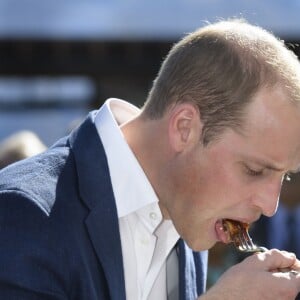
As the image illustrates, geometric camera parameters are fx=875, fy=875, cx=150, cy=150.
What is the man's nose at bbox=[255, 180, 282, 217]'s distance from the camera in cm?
230

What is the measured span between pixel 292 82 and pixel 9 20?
23.4 feet

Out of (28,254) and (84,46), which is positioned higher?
(28,254)

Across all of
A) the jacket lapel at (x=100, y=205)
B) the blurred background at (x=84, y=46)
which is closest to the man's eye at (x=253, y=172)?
the jacket lapel at (x=100, y=205)

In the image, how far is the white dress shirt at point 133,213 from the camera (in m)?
2.37

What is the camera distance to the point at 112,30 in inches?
356

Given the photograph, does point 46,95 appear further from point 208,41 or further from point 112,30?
point 208,41

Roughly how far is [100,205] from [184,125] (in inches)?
12.5

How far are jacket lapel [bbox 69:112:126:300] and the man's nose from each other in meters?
0.38

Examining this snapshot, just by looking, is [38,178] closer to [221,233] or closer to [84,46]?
[221,233]

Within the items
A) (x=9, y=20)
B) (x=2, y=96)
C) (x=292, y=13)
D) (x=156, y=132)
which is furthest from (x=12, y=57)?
(x=156, y=132)

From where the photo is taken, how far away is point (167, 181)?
2426mm

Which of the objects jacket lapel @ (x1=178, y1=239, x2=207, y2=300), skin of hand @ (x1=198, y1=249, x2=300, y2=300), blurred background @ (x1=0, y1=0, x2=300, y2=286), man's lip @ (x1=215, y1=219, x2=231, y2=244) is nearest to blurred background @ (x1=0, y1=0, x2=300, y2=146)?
blurred background @ (x1=0, y1=0, x2=300, y2=286)

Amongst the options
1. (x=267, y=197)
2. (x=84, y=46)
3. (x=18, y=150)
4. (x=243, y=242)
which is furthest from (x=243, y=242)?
(x=84, y=46)

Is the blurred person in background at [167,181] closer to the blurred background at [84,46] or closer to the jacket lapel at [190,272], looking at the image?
the jacket lapel at [190,272]
